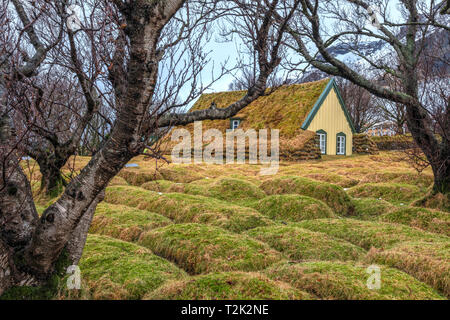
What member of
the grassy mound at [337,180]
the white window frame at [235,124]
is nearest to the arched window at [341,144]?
the white window frame at [235,124]

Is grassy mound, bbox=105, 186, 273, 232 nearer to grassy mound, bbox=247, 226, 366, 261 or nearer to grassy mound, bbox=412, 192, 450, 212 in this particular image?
grassy mound, bbox=247, 226, 366, 261

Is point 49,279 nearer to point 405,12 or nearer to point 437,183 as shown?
point 437,183

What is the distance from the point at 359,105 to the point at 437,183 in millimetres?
39171

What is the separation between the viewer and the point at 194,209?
8812 mm

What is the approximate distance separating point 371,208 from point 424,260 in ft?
16.1

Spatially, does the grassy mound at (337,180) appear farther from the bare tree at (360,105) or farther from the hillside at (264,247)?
the bare tree at (360,105)

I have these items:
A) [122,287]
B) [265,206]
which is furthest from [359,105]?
[122,287]

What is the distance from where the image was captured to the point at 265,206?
31.6 ft

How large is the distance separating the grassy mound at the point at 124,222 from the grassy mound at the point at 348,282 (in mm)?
3704

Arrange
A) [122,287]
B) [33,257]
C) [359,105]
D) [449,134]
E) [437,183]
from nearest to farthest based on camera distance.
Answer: [33,257] → [122,287] → [449,134] → [437,183] → [359,105]

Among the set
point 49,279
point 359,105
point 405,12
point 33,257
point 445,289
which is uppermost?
point 359,105

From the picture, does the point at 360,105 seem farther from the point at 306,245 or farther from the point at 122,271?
the point at 122,271

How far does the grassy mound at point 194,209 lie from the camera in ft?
26.1

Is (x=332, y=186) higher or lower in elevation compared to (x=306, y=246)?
higher
